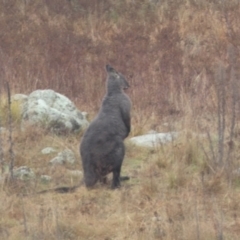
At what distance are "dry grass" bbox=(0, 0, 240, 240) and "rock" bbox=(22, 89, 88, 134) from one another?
0.24 m

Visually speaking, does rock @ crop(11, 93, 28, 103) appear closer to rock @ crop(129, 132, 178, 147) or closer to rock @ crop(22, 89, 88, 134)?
rock @ crop(22, 89, 88, 134)

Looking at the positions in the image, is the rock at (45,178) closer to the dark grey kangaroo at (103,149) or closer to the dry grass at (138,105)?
the dry grass at (138,105)

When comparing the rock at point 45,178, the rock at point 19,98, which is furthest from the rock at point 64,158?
the rock at point 19,98

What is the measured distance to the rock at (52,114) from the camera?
398 inches

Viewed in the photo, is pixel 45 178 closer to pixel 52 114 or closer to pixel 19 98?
pixel 52 114

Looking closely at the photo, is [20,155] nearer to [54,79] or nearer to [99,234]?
[99,234]

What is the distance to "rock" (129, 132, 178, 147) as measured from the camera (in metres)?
8.90

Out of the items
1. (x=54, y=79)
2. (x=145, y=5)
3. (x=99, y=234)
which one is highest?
(x=145, y=5)

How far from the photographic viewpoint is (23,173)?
781 cm

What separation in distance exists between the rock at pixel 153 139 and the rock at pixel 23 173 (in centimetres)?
166

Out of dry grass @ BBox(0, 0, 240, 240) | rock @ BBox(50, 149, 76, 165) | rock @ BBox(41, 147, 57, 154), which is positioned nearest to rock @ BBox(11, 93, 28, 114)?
dry grass @ BBox(0, 0, 240, 240)

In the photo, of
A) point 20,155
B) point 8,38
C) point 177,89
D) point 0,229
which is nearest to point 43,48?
point 8,38

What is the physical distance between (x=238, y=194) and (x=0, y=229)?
2.36 m

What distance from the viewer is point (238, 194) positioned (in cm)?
688
